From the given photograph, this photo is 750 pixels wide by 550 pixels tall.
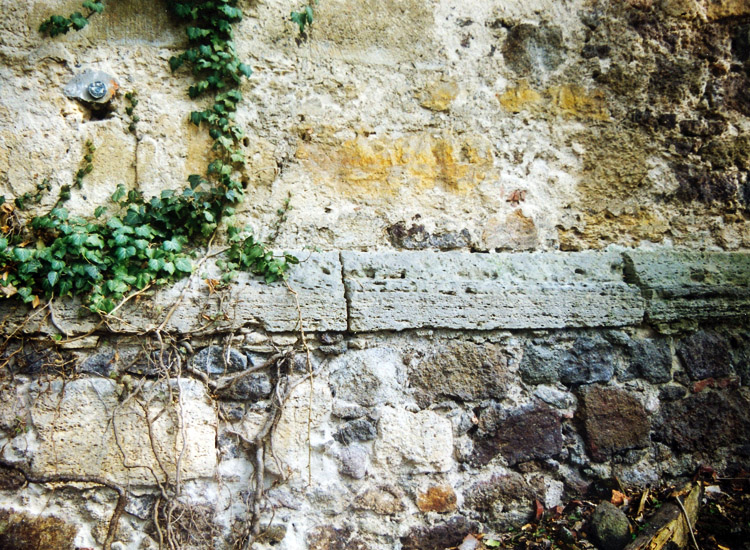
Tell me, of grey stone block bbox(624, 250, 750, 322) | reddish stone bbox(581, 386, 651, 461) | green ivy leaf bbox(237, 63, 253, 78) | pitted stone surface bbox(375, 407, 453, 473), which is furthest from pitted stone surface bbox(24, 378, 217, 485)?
grey stone block bbox(624, 250, 750, 322)

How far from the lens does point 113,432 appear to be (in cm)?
203

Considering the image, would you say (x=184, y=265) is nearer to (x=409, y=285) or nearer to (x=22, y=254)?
(x=22, y=254)

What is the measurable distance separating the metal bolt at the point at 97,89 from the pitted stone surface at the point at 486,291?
46.8 inches

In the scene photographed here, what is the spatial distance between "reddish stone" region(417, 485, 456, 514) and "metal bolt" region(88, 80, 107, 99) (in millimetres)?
2114

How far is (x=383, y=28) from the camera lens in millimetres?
2418

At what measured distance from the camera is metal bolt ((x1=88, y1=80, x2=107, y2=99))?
2.18 metres

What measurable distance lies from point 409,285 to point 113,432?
130 cm

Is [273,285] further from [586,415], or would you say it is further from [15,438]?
[586,415]

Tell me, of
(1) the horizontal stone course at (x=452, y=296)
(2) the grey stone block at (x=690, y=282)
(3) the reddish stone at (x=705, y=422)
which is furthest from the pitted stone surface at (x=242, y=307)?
(3) the reddish stone at (x=705, y=422)

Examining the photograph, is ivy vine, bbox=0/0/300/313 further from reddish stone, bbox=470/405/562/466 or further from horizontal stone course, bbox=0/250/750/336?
reddish stone, bbox=470/405/562/466

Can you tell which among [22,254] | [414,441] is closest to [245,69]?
[22,254]

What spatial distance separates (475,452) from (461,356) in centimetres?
41

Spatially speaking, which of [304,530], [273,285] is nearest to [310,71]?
[273,285]

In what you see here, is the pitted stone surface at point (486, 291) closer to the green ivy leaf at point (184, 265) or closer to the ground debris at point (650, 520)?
the green ivy leaf at point (184, 265)
